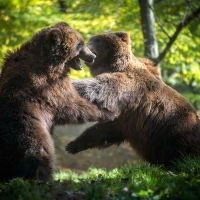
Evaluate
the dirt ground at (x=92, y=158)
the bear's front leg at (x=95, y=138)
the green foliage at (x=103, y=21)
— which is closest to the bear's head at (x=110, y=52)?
the bear's front leg at (x=95, y=138)

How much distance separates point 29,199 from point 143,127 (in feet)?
11.6

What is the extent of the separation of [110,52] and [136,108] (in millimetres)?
1270

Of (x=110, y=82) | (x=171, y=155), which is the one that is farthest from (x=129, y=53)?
(x=171, y=155)

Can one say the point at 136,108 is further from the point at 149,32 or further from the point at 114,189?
the point at 149,32

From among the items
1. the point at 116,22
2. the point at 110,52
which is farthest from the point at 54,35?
the point at 116,22

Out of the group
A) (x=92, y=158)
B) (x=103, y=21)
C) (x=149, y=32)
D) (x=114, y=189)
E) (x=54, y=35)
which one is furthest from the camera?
(x=92, y=158)

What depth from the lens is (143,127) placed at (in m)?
7.59

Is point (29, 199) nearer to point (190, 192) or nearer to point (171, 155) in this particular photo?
point (190, 192)

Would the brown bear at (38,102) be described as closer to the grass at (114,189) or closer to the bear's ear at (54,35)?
the bear's ear at (54,35)

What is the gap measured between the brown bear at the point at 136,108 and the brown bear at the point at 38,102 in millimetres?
442

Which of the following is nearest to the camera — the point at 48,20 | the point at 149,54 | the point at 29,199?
the point at 29,199

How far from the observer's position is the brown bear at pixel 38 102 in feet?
19.2

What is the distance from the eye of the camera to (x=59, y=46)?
21.7 ft

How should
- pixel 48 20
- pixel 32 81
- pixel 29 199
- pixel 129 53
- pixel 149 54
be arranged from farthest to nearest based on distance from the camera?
pixel 48 20
pixel 149 54
pixel 129 53
pixel 32 81
pixel 29 199
